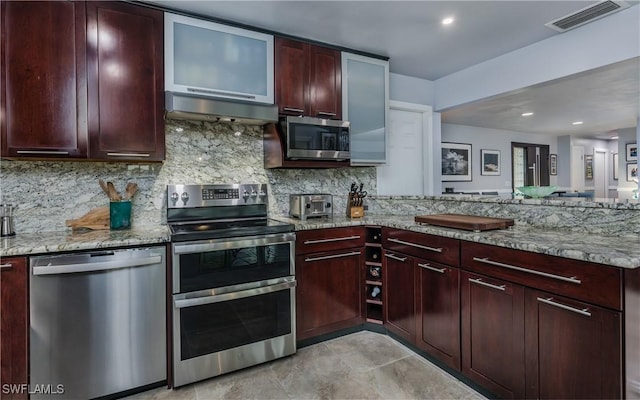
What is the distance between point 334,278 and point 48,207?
2067 millimetres

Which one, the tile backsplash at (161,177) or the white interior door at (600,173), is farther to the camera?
the white interior door at (600,173)

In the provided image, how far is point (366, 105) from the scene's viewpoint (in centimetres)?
314

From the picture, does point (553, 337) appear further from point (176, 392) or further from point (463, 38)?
point (463, 38)

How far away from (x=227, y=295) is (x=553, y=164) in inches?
364

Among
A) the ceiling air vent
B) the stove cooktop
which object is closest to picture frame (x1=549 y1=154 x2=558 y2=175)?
the ceiling air vent

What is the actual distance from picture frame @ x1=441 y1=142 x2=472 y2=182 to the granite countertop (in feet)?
14.9

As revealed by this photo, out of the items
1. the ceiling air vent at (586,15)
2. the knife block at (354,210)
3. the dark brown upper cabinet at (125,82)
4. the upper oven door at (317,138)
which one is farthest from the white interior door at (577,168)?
the dark brown upper cabinet at (125,82)

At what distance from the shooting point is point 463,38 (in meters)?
2.86

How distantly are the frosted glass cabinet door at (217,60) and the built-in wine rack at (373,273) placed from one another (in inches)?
54.5

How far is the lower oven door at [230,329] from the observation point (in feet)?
6.61

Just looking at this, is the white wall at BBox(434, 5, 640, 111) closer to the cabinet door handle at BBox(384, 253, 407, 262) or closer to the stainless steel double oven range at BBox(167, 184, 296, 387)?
the cabinet door handle at BBox(384, 253, 407, 262)

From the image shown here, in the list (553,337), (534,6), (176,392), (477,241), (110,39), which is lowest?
(176,392)

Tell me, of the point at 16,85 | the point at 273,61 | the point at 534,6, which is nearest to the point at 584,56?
the point at 534,6

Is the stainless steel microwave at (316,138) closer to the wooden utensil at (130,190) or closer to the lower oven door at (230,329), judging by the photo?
the lower oven door at (230,329)
